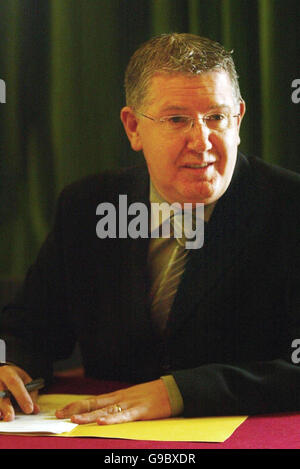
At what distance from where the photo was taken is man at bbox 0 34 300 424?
1.20 m

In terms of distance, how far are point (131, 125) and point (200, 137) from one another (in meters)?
0.20

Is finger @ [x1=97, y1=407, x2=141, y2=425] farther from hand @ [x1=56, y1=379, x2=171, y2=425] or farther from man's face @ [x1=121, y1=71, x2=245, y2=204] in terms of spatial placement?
man's face @ [x1=121, y1=71, x2=245, y2=204]

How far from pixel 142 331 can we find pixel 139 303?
0.06m

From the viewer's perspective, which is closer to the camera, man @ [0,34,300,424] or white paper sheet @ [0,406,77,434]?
white paper sheet @ [0,406,77,434]

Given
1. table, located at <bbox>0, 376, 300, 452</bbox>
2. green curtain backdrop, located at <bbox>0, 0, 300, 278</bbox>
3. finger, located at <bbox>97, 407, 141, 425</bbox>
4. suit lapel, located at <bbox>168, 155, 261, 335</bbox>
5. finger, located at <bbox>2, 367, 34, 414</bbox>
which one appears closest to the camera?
table, located at <bbox>0, 376, 300, 452</bbox>

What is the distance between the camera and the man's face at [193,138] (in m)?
1.28

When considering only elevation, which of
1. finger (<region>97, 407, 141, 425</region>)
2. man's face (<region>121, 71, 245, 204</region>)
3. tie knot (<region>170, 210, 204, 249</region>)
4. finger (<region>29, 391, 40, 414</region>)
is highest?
man's face (<region>121, 71, 245, 204</region>)

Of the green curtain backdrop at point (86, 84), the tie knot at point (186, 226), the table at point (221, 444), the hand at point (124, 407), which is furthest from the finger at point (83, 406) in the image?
the green curtain backdrop at point (86, 84)

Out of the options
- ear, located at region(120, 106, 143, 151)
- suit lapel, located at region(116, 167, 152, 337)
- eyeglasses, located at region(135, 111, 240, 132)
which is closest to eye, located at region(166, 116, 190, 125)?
eyeglasses, located at region(135, 111, 240, 132)

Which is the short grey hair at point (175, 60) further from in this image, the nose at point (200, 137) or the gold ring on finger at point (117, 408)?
the gold ring on finger at point (117, 408)

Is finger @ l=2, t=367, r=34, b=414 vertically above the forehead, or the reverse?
the forehead

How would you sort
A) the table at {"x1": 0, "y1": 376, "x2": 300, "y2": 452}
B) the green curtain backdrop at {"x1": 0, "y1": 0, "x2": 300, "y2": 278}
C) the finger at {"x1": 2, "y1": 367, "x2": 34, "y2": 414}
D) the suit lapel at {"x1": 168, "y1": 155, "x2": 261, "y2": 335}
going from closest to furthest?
the table at {"x1": 0, "y1": 376, "x2": 300, "y2": 452} < the finger at {"x1": 2, "y1": 367, "x2": 34, "y2": 414} < the suit lapel at {"x1": 168, "y1": 155, "x2": 261, "y2": 335} < the green curtain backdrop at {"x1": 0, "y1": 0, "x2": 300, "y2": 278}

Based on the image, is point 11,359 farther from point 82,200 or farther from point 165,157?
point 165,157

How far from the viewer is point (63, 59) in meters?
1.68
